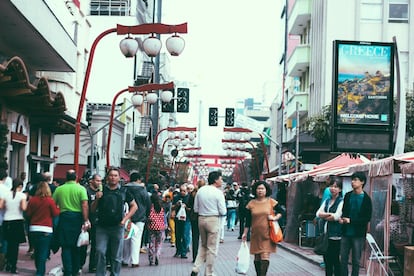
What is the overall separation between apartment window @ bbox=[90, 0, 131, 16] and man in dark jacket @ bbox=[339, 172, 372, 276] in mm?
54325

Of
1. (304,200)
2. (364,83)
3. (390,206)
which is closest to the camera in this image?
(390,206)

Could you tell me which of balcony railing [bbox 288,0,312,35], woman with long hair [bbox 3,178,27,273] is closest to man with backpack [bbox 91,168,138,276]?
woman with long hair [bbox 3,178,27,273]

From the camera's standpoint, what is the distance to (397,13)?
1823 inches

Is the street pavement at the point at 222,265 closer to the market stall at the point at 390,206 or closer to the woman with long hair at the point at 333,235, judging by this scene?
the market stall at the point at 390,206

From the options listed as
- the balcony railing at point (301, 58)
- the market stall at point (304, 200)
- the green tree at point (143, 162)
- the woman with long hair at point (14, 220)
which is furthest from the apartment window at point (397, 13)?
the woman with long hair at point (14, 220)

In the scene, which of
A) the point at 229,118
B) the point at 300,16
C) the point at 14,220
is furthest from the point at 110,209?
the point at 300,16

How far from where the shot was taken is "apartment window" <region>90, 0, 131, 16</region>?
65.1 metres

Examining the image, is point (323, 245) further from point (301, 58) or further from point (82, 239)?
point (301, 58)

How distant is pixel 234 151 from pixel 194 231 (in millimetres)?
58532

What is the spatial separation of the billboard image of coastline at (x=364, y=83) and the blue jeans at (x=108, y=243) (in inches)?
430

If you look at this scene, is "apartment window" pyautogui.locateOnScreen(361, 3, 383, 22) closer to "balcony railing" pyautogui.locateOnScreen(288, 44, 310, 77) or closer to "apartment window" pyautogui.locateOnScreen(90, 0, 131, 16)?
"balcony railing" pyautogui.locateOnScreen(288, 44, 310, 77)

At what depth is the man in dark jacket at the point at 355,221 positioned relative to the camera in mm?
12617

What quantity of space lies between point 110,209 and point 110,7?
54306 millimetres

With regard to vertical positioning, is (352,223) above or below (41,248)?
above
